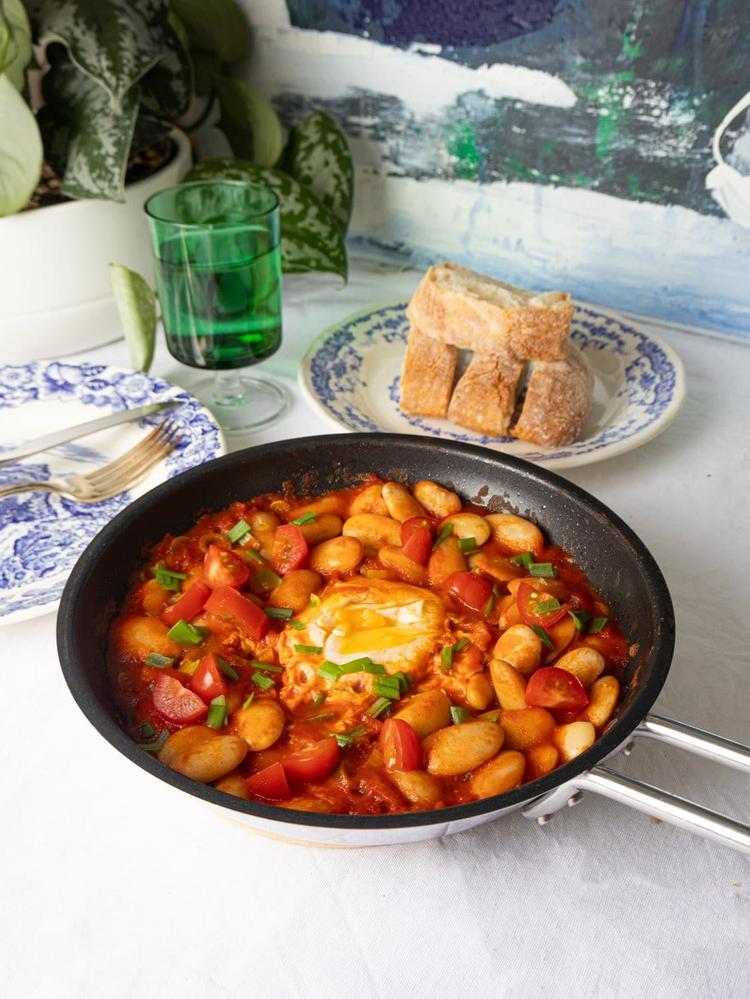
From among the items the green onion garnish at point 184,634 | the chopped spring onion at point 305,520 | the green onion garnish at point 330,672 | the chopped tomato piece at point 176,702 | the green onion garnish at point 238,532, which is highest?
the chopped spring onion at point 305,520

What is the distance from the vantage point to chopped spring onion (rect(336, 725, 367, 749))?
87 cm

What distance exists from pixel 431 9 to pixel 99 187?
25.2 inches

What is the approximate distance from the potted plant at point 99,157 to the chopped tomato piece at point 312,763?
1042mm

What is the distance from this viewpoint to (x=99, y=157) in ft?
5.03

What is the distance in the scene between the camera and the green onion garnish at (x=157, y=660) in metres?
0.95

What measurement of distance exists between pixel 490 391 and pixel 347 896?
0.78m

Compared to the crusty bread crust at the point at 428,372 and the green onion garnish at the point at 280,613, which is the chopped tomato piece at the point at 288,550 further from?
the crusty bread crust at the point at 428,372

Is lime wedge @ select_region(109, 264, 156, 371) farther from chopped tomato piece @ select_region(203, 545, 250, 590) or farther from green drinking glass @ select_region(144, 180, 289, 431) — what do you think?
chopped tomato piece @ select_region(203, 545, 250, 590)

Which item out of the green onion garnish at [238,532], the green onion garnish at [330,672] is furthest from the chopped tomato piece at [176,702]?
the green onion garnish at [238,532]

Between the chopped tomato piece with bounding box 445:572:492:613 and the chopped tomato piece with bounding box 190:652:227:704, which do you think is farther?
the chopped tomato piece with bounding box 445:572:492:613

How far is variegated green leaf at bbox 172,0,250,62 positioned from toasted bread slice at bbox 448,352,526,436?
0.89m

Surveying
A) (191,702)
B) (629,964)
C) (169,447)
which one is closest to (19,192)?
(169,447)

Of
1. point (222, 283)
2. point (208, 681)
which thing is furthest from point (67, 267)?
point (208, 681)

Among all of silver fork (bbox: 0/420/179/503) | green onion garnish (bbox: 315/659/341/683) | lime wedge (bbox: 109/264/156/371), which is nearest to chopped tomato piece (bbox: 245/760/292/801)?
green onion garnish (bbox: 315/659/341/683)
